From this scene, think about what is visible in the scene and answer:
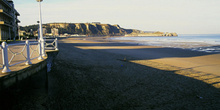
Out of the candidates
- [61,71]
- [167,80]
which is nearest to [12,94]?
[61,71]

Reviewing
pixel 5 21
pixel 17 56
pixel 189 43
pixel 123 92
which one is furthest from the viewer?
pixel 189 43

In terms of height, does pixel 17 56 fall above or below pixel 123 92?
above

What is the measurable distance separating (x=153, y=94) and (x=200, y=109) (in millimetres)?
1855

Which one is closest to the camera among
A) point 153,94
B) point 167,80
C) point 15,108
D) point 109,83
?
point 15,108

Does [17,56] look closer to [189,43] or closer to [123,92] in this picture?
[123,92]

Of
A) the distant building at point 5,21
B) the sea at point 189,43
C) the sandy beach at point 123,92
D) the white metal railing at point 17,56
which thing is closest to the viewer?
the white metal railing at point 17,56

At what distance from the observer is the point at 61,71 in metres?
10.1

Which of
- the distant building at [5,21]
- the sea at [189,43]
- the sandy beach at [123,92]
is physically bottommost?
the sandy beach at [123,92]

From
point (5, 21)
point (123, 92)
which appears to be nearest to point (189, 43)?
point (123, 92)

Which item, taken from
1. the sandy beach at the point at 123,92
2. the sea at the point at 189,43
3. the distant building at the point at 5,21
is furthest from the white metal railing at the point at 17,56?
the distant building at the point at 5,21

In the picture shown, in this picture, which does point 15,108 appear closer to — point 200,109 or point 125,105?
point 125,105

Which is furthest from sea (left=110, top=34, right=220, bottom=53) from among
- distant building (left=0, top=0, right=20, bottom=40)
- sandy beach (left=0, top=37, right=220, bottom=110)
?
distant building (left=0, top=0, right=20, bottom=40)

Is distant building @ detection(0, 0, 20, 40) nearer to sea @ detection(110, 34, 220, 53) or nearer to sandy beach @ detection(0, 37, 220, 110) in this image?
sea @ detection(110, 34, 220, 53)

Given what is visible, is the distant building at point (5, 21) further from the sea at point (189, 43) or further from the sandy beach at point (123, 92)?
the sandy beach at point (123, 92)
